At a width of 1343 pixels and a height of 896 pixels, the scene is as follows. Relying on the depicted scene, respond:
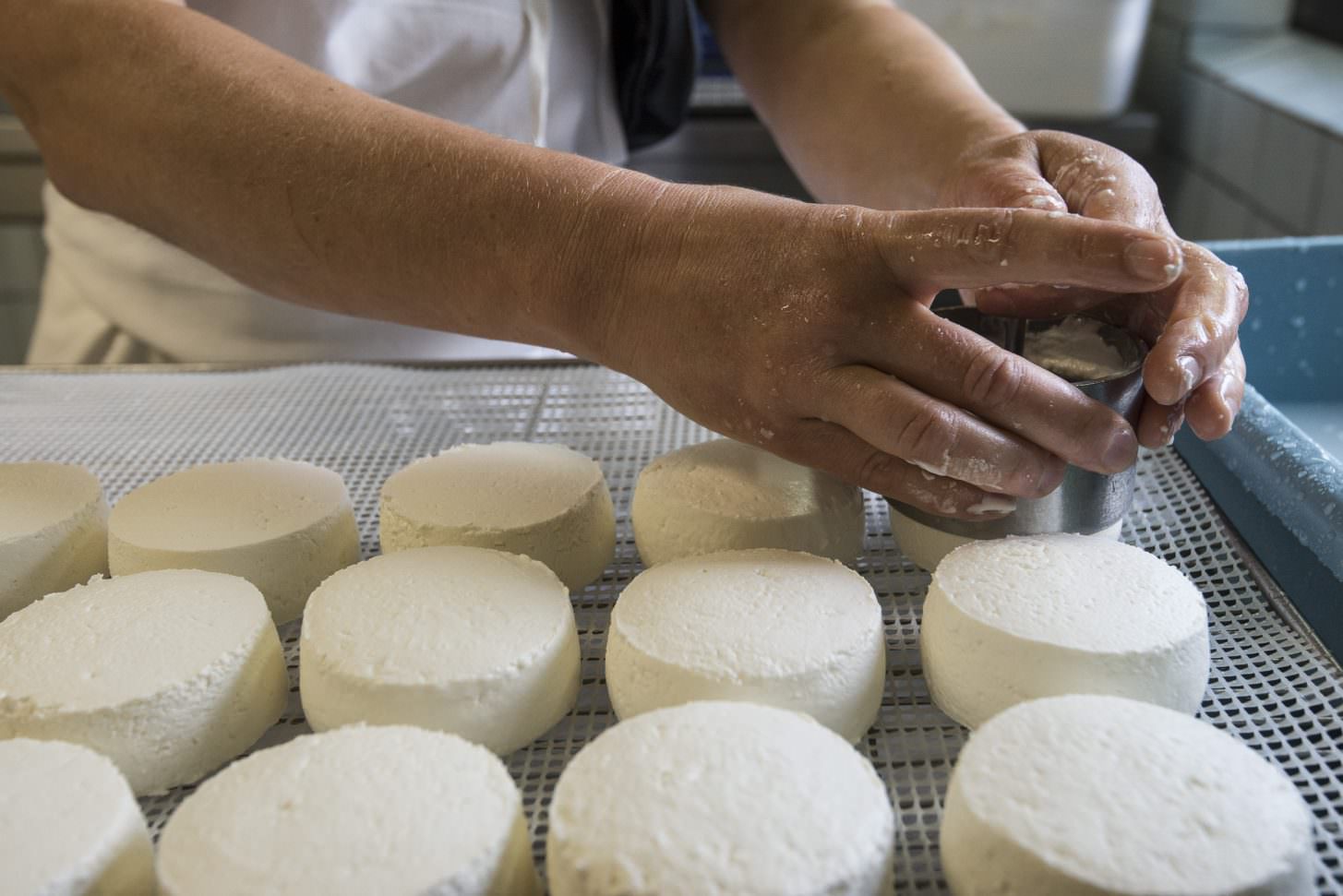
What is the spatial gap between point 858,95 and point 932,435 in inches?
30.0

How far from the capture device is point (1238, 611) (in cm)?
100

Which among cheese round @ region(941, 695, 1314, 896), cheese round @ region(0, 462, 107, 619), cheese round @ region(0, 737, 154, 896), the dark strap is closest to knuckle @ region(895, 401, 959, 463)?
cheese round @ region(941, 695, 1314, 896)

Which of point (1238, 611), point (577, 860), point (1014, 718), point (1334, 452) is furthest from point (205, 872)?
point (1334, 452)

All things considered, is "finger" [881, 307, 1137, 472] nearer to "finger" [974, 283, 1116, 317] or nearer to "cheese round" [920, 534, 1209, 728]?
"cheese round" [920, 534, 1209, 728]

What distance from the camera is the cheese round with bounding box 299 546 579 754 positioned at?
2.77ft

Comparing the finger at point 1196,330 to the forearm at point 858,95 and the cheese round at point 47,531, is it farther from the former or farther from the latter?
the cheese round at point 47,531

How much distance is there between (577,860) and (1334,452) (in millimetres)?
1089

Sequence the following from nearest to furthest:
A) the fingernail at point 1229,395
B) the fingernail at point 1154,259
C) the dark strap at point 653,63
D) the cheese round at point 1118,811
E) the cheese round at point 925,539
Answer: the cheese round at point 1118,811
the fingernail at point 1154,259
the fingernail at point 1229,395
the cheese round at point 925,539
the dark strap at point 653,63

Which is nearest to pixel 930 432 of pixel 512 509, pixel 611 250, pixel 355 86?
pixel 611 250

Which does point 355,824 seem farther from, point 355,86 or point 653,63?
point 653,63

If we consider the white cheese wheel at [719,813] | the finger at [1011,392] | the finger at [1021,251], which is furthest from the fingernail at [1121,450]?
the white cheese wheel at [719,813]

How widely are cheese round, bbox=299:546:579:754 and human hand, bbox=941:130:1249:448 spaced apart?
531 mm

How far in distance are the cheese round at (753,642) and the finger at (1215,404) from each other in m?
0.31

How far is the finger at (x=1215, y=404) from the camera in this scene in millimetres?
919
